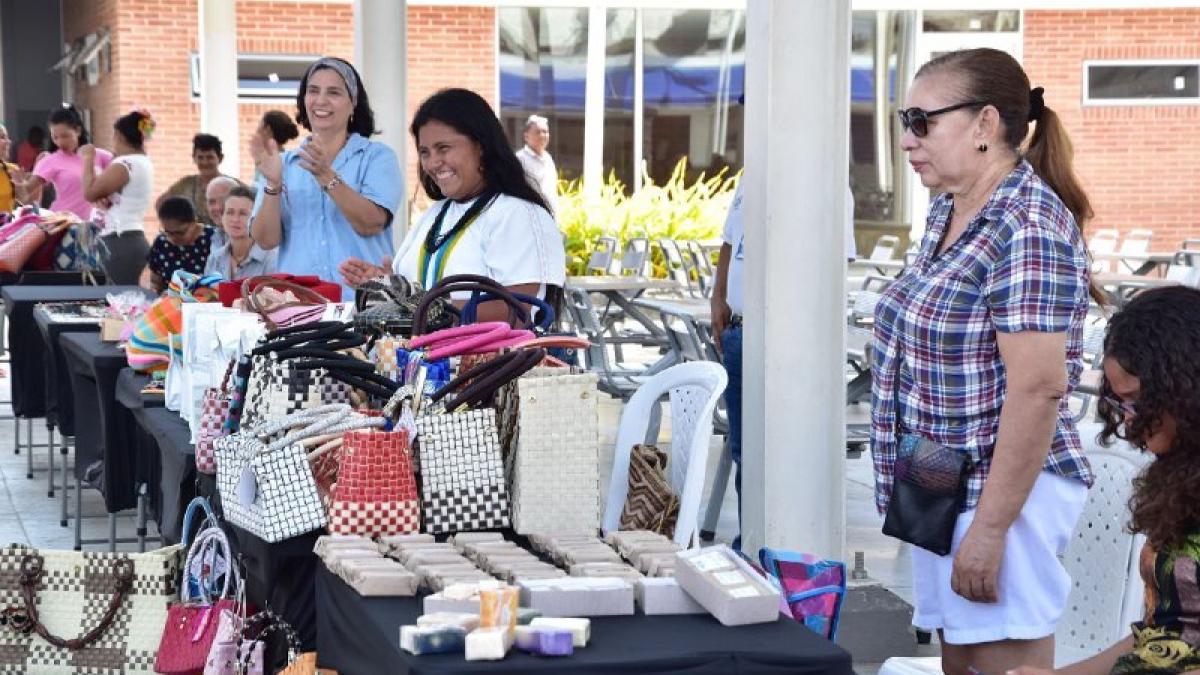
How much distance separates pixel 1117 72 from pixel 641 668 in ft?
61.9

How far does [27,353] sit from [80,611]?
447cm

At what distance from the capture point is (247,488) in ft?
11.8

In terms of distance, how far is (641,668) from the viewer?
2562 millimetres

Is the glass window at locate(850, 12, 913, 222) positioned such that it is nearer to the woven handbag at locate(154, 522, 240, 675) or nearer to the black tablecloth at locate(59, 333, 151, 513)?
the black tablecloth at locate(59, 333, 151, 513)

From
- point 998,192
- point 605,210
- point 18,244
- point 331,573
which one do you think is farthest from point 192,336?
point 605,210

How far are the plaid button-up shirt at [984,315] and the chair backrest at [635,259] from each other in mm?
10211

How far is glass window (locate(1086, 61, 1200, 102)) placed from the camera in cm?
2016

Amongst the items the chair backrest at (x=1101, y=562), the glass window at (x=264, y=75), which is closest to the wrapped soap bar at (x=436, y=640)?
the chair backrest at (x=1101, y=562)

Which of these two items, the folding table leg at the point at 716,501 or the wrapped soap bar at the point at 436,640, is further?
the folding table leg at the point at 716,501

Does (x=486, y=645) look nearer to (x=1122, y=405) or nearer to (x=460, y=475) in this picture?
(x=460, y=475)

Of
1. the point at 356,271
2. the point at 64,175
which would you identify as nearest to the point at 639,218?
the point at 64,175

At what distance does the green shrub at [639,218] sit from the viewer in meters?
16.8

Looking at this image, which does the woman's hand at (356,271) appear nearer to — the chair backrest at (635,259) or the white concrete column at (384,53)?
the white concrete column at (384,53)

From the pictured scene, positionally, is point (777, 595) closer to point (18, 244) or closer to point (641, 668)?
point (641, 668)
